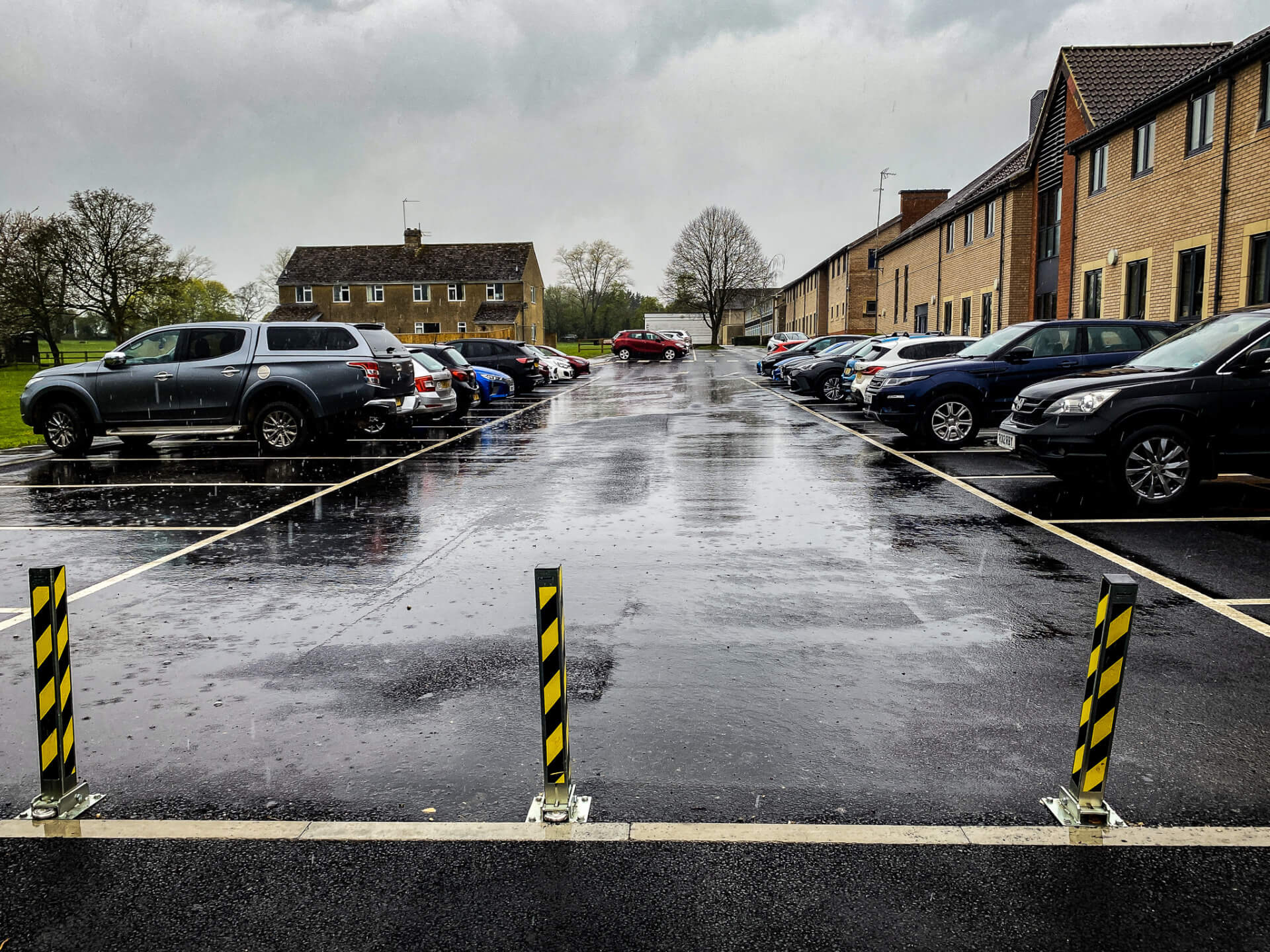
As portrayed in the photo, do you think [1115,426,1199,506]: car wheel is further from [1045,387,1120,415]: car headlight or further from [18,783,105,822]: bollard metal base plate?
[18,783,105,822]: bollard metal base plate

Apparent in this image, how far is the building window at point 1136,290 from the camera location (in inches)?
859

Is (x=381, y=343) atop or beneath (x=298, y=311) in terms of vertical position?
beneath

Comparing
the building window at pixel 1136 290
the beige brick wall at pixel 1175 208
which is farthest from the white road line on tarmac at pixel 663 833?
the building window at pixel 1136 290

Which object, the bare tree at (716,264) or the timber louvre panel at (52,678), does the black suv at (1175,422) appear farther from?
the bare tree at (716,264)

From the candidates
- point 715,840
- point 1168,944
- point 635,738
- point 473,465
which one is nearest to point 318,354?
point 473,465

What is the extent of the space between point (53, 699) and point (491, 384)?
2361cm

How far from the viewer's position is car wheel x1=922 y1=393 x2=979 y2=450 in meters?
14.7

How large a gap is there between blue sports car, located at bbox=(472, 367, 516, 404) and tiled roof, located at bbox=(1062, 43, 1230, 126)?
16.9m

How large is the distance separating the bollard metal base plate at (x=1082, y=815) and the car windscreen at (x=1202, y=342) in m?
7.56

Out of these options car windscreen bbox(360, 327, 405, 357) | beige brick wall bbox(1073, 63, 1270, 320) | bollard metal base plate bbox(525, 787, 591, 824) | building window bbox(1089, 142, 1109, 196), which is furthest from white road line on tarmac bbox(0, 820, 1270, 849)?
building window bbox(1089, 142, 1109, 196)

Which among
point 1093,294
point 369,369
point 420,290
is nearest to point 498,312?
point 420,290

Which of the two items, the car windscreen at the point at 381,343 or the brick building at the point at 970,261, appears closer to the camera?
the car windscreen at the point at 381,343

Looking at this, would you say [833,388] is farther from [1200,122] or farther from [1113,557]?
[1113,557]

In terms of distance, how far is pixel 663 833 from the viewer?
3502mm
